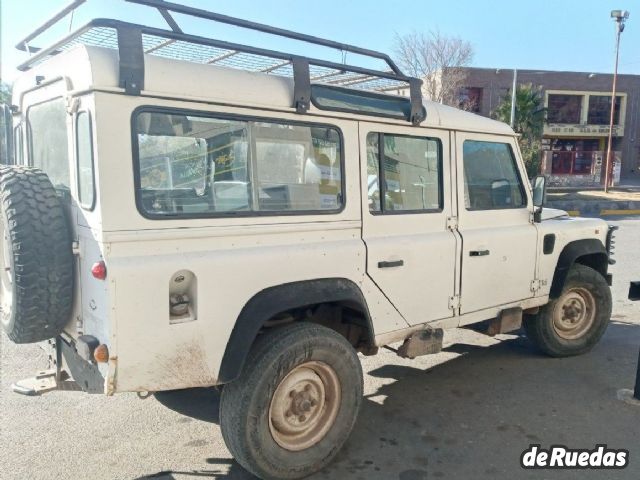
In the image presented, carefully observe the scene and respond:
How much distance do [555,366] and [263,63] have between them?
3673mm

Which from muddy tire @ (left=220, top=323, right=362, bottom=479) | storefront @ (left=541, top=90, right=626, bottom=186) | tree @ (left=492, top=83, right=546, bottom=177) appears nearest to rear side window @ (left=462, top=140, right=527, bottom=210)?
muddy tire @ (left=220, top=323, right=362, bottom=479)

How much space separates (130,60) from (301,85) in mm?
985

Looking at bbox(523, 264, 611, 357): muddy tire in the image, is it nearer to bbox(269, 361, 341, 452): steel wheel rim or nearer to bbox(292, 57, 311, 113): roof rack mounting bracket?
bbox(269, 361, 341, 452): steel wheel rim

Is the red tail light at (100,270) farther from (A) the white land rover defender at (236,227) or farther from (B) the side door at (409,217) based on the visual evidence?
(B) the side door at (409,217)

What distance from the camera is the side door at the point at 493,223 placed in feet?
13.4

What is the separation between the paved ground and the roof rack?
216cm

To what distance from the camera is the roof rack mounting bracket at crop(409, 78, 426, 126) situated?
3.72 m

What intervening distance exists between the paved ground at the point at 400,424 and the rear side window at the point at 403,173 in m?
1.54

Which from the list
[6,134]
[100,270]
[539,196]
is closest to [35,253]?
[100,270]

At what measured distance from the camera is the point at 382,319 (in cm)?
354

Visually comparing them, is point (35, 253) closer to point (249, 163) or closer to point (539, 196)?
point (249, 163)

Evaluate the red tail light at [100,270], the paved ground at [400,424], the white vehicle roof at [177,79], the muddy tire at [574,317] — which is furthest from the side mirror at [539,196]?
the red tail light at [100,270]

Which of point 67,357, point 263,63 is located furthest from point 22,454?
point 263,63

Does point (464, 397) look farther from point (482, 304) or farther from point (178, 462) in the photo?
point (178, 462)
